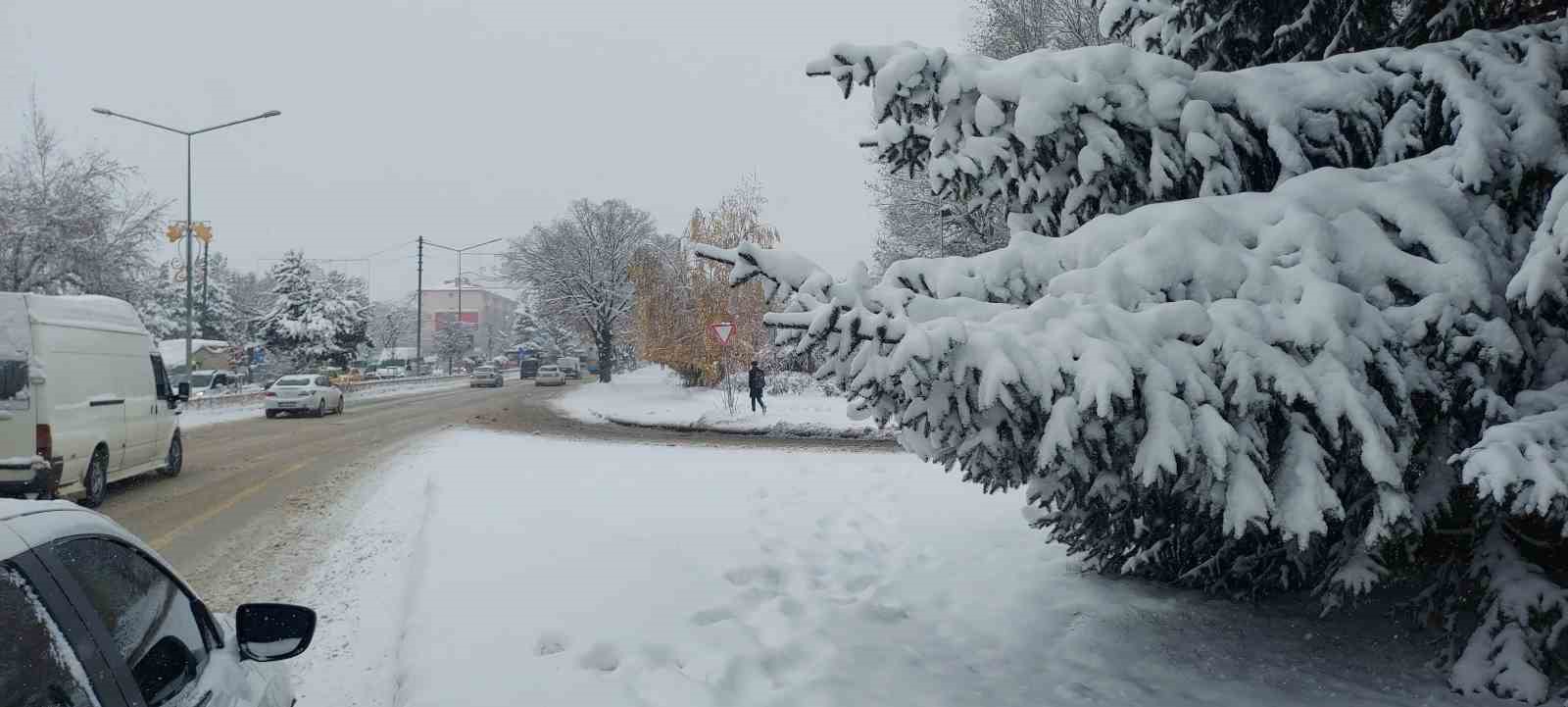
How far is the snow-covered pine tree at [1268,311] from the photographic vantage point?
3449mm

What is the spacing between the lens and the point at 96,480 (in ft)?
34.9

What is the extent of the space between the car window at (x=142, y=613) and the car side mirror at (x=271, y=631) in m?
0.12

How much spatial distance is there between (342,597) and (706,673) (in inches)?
140

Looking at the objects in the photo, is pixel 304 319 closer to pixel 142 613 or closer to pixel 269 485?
pixel 269 485

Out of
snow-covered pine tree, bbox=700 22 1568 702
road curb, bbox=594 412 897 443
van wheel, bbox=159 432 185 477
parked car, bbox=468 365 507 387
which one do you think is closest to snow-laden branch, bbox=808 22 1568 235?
snow-covered pine tree, bbox=700 22 1568 702

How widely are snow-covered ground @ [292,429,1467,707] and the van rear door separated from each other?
128 inches

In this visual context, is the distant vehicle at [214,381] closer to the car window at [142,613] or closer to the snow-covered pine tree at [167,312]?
the snow-covered pine tree at [167,312]

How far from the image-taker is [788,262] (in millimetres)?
3906

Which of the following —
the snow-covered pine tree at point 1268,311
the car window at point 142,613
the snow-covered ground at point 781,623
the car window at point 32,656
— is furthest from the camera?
the snow-covered ground at point 781,623

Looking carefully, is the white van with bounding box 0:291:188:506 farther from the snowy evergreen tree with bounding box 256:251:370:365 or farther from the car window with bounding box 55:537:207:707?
the snowy evergreen tree with bounding box 256:251:370:365

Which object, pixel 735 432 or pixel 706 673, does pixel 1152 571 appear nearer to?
pixel 706 673

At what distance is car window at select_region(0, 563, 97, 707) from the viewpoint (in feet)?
5.50

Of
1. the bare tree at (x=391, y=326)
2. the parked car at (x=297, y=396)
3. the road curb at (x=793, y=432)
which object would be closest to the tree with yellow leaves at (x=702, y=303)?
the road curb at (x=793, y=432)

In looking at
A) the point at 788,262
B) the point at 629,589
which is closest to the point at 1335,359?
the point at 788,262
